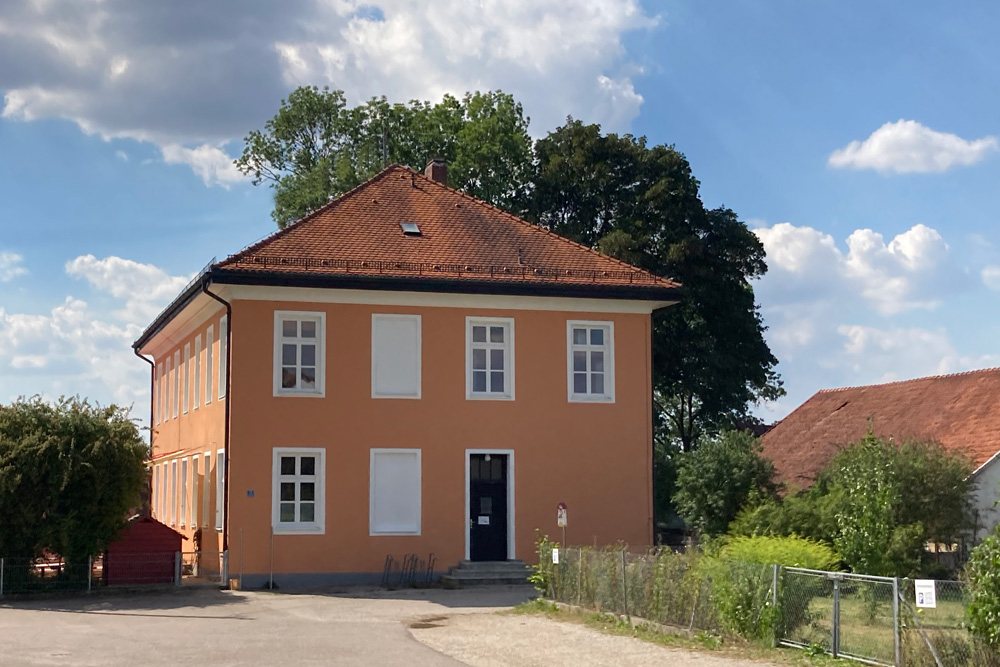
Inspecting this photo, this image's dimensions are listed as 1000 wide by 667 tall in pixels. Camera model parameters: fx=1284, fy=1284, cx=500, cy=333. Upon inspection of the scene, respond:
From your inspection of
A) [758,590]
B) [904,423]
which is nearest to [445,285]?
[758,590]

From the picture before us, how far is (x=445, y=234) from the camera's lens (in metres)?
29.8

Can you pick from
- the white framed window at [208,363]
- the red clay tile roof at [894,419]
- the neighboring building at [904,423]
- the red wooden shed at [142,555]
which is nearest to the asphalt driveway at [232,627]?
the red wooden shed at [142,555]

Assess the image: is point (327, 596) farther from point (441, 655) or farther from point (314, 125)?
point (314, 125)

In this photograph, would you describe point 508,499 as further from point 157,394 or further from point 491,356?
point 157,394

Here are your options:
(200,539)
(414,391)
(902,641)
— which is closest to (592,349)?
(414,391)

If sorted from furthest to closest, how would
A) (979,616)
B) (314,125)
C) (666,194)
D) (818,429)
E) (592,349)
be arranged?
(314,125) → (666,194) → (818,429) → (592,349) → (979,616)

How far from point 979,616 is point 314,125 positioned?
132 feet

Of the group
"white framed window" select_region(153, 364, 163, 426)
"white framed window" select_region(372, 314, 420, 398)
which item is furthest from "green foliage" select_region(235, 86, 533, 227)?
"white framed window" select_region(372, 314, 420, 398)

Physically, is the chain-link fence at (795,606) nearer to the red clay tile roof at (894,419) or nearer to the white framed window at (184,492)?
the red clay tile roof at (894,419)

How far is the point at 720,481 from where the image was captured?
29891 mm

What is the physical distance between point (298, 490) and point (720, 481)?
387 inches

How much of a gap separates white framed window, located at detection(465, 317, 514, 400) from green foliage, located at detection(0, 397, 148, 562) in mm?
7308

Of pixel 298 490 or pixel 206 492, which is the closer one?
pixel 298 490

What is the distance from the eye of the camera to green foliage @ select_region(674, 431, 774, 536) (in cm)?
2973
